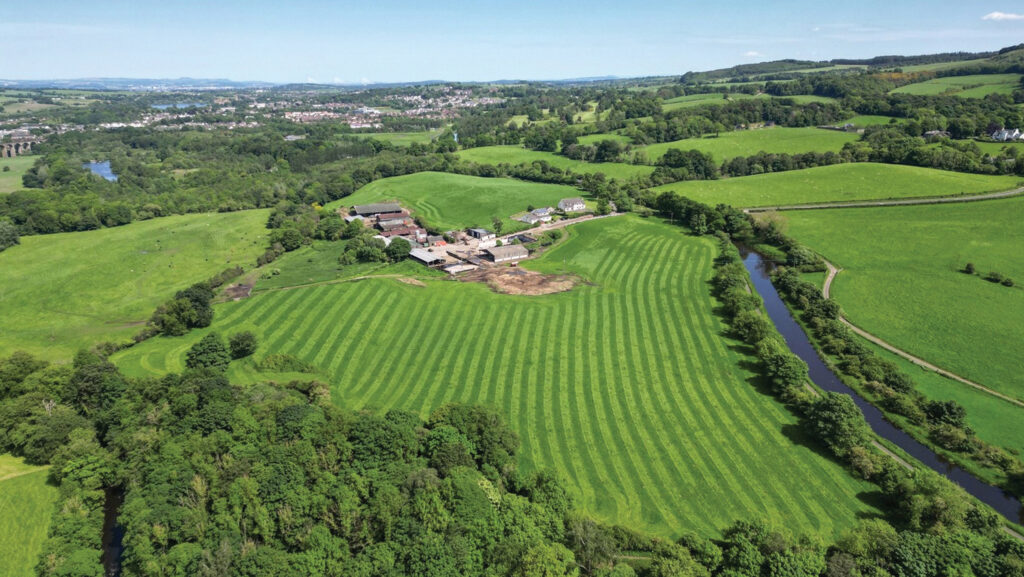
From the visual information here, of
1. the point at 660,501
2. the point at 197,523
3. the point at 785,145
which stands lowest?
the point at 660,501

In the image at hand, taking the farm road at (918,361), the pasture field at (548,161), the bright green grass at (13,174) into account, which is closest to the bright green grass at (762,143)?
the pasture field at (548,161)

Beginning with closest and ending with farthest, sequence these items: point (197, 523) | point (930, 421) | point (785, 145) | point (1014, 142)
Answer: point (197, 523)
point (930, 421)
point (1014, 142)
point (785, 145)

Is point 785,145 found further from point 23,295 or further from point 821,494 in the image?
point 23,295

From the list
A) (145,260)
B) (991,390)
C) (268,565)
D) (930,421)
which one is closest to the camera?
(268,565)

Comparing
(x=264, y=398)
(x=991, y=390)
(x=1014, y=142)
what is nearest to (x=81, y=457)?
(x=264, y=398)

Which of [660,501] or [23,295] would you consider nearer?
[660,501]

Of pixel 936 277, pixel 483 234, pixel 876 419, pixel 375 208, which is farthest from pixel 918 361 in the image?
pixel 375 208
